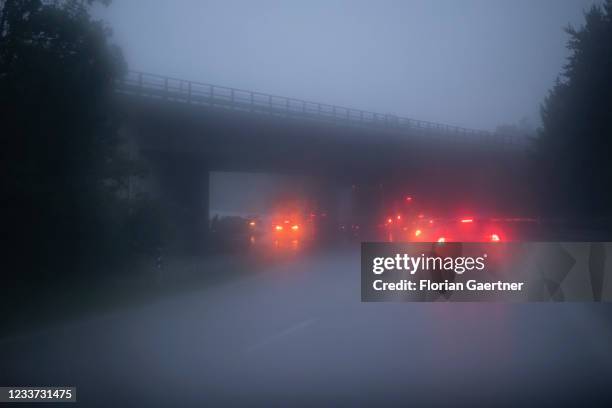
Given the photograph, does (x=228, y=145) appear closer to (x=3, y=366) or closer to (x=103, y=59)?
(x=103, y=59)

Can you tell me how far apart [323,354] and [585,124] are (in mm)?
28861

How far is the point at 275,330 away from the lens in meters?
10.0

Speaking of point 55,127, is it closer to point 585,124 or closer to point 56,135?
point 56,135

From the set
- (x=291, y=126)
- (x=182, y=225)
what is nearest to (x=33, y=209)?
(x=182, y=225)

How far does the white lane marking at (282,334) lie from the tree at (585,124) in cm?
2573

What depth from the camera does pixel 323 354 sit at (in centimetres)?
835

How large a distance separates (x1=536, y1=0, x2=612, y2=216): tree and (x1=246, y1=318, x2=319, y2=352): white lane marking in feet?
84.4

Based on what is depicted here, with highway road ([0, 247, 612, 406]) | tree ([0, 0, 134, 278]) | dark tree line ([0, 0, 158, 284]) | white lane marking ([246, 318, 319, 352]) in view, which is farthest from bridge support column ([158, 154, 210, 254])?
white lane marking ([246, 318, 319, 352])

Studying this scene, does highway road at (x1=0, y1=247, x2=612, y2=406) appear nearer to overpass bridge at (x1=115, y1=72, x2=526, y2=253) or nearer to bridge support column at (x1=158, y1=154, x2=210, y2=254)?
overpass bridge at (x1=115, y1=72, x2=526, y2=253)

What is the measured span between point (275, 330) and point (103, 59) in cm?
916

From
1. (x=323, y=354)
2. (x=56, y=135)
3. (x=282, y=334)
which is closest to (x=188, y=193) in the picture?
(x=56, y=135)

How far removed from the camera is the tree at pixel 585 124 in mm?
31141

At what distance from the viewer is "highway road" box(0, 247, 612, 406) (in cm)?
666

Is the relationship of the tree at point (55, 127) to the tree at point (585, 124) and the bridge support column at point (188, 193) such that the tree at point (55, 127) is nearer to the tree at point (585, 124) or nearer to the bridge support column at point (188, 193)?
the bridge support column at point (188, 193)
